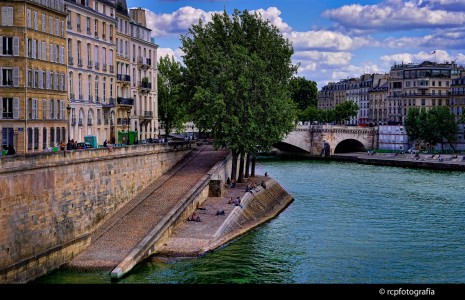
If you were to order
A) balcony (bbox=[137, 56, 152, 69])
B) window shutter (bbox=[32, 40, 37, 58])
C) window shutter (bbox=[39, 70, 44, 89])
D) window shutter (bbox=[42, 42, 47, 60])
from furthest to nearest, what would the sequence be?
balcony (bbox=[137, 56, 152, 69]) → window shutter (bbox=[42, 42, 47, 60]) → window shutter (bbox=[39, 70, 44, 89]) → window shutter (bbox=[32, 40, 37, 58])

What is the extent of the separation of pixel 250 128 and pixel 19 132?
2126cm

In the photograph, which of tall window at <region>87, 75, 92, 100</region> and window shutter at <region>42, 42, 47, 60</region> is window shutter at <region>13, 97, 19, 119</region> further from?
tall window at <region>87, 75, 92, 100</region>

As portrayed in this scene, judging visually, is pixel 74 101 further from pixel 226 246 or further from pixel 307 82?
pixel 307 82

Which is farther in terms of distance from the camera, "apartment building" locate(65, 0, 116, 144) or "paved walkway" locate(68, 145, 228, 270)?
"apartment building" locate(65, 0, 116, 144)

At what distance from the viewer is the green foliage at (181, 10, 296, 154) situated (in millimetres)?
63156

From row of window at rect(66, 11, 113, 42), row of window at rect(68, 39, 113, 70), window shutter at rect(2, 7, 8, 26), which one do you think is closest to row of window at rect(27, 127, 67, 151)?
window shutter at rect(2, 7, 8, 26)

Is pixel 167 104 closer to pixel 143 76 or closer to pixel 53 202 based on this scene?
pixel 143 76

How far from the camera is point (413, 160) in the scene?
119 meters

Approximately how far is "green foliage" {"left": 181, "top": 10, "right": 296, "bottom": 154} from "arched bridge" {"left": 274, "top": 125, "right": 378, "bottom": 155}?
223 ft

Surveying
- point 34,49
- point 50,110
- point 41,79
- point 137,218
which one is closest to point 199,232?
point 137,218

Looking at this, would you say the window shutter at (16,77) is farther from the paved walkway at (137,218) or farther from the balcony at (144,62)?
the balcony at (144,62)

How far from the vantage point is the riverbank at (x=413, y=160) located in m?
111

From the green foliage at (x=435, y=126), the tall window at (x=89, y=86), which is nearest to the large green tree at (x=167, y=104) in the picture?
the tall window at (x=89, y=86)

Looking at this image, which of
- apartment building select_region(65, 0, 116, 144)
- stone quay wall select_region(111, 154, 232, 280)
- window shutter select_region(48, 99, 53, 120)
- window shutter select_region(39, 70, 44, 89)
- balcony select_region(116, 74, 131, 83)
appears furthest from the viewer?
balcony select_region(116, 74, 131, 83)
